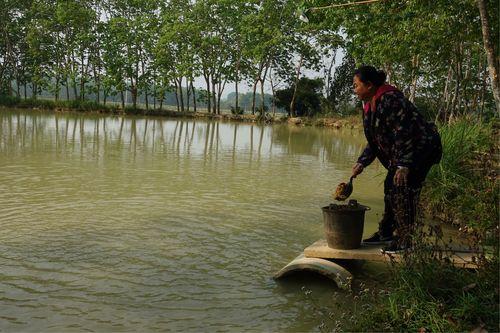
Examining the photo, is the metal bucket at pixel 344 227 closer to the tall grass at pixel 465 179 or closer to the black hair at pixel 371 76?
the black hair at pixel 371 76

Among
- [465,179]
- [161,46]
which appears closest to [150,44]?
[161,46]

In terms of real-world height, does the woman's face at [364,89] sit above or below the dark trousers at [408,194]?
above

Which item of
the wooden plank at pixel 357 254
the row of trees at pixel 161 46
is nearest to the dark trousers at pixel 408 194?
the wooden plank at pixel 357 254

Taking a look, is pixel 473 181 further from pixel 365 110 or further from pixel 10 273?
pixel 10 273

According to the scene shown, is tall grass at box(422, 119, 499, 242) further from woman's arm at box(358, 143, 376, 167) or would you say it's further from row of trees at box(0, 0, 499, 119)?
row of trees at box(0, 0, 499, 119)

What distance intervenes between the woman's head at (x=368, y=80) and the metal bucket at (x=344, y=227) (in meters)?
0.97

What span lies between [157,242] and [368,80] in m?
2.61

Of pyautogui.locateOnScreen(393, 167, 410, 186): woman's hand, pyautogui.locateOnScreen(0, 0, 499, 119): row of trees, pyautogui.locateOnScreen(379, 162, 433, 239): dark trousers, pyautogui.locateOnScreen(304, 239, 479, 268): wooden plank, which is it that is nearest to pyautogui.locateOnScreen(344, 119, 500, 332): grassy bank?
pyautogui.locateOnScreen(304, 239, 479, 268): wooden plank

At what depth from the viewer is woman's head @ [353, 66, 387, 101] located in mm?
4211

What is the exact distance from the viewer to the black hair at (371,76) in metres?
4.21

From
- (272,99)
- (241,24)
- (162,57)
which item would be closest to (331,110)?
(272,99)

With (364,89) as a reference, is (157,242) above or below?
below

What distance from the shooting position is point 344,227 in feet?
14.1

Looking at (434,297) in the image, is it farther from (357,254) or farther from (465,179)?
(465,179)
